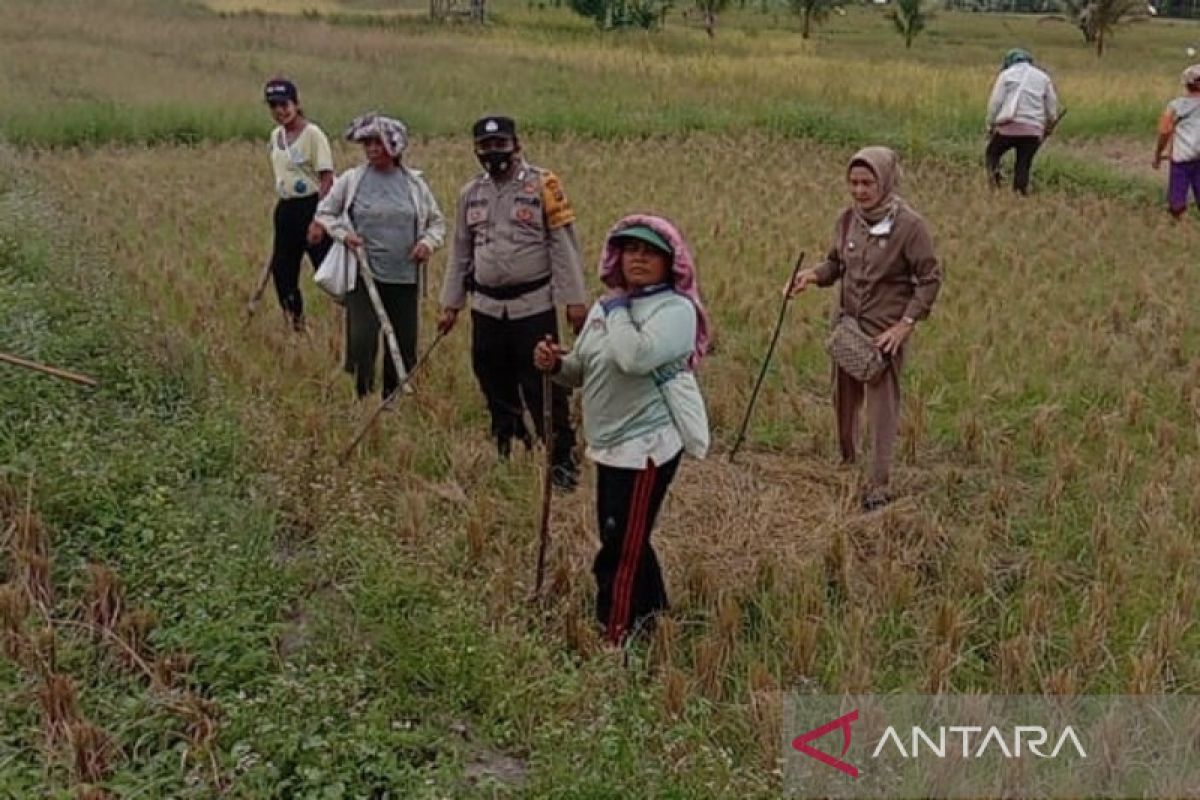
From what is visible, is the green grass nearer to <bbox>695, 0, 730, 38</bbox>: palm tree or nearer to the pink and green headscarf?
the pink and green headscarf

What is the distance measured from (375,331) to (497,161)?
4.44 ft

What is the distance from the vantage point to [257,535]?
3898 millimetres

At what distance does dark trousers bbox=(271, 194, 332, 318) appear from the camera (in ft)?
21.0

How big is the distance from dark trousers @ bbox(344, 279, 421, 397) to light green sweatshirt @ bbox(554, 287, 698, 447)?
2071 mm

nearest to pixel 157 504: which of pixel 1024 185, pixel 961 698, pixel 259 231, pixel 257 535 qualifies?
pixel 257 535

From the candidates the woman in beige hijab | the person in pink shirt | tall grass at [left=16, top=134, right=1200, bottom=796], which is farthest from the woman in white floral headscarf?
the person in pink shirt

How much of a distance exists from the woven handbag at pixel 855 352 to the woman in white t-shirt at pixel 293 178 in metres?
2.91

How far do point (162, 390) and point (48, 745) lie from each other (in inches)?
98.2

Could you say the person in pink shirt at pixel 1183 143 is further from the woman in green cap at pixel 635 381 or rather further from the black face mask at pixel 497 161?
the woman in green cap at pixel 635 381

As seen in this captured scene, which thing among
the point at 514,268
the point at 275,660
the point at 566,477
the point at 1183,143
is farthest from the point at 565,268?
the point at 1183,143

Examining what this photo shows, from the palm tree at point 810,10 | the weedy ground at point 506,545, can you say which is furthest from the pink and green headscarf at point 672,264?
the palm tree at point 810,10

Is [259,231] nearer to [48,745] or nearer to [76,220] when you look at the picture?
[76,220]

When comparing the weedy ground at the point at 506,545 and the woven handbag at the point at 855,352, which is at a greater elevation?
the woven handbag at the point at 855,352

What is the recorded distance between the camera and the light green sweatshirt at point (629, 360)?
3295mm
